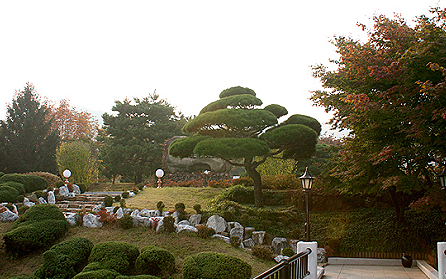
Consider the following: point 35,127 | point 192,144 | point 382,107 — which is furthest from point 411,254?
point 35,127

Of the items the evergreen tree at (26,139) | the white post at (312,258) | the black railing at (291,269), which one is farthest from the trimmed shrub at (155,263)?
the evergreen tree at (26,139)

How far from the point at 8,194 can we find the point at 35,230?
16.2ft

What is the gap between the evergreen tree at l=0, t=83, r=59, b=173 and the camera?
74.9 ft

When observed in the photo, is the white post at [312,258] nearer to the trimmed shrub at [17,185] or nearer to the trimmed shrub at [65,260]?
the trimmed shrub at [65,260]

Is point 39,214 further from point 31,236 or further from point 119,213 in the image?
point 119,213

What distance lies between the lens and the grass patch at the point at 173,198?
1257cm

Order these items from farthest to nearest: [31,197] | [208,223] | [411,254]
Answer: [31,197], [208,223], [411,254]

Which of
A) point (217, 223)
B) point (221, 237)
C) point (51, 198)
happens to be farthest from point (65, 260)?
point (51, 198)

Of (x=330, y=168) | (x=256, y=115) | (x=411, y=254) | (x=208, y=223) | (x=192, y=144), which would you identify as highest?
(x=256, y=115)

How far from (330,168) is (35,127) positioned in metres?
23.0

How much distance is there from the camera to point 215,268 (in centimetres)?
643

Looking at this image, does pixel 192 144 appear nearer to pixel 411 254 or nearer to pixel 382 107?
pixel 382 107

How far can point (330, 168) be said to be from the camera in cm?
1041

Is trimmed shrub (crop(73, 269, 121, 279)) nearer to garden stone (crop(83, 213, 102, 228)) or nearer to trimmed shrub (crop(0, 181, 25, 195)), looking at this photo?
garden stone (crop(83, 213, 102, 228))
